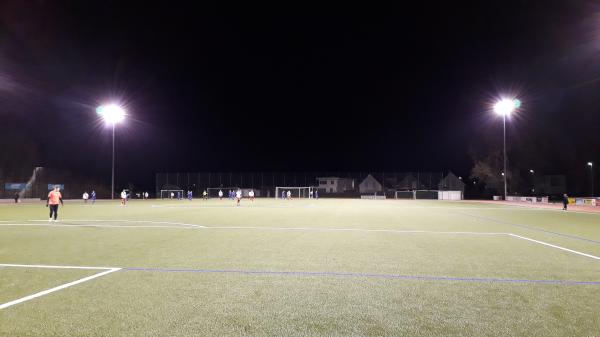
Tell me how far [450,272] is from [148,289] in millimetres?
5498

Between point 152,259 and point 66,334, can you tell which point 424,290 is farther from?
point 152,259

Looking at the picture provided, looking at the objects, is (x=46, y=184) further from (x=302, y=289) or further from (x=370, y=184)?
(x=370, y=184)

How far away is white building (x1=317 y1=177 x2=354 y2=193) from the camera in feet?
306

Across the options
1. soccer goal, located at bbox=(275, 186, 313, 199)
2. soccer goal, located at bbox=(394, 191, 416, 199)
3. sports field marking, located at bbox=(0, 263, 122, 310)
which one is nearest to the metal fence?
soccer goal, located at bbox=(275, 186, 313, 199)

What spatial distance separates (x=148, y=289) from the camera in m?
5.96

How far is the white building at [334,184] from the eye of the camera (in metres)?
93.3

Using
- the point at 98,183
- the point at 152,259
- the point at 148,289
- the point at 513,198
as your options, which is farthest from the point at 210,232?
the point at 98,183

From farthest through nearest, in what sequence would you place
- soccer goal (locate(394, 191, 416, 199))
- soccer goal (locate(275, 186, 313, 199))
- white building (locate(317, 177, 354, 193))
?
white building (locate(317, 177, 354, 193)) → soccer goal (locate(275, 186, 313, 199)) → soccer goal (locate(394, 191, 416, 199))

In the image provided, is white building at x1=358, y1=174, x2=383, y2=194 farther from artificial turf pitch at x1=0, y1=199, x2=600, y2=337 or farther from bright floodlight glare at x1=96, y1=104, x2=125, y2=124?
artificial turf pitch at x1=0, y1=199, x2=600, y2=337

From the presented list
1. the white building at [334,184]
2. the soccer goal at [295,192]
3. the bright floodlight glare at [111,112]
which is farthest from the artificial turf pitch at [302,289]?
the white building at [334,184]

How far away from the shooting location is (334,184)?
318ft

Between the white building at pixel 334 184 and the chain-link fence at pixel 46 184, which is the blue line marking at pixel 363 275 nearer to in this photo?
the chain-link fence at pixel 46 184

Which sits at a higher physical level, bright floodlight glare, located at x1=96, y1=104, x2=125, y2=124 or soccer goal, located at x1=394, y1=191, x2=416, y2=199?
bright floodlight glare, located at x1=96, y1=104, x2=125, y2=124

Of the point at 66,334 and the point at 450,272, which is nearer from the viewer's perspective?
the point at 66,334
